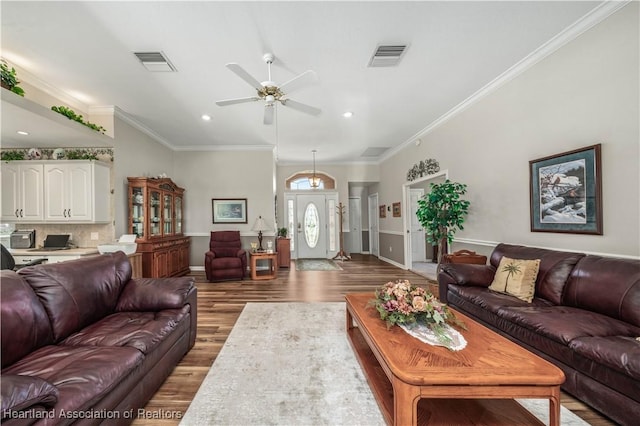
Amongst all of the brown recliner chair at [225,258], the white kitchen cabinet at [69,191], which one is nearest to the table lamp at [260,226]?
the brown recliner chair at [225,258]

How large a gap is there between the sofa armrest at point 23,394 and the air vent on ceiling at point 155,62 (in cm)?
290

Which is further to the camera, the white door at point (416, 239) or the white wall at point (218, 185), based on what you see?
the white door at point (416, 239)

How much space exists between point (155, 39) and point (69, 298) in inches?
93.8

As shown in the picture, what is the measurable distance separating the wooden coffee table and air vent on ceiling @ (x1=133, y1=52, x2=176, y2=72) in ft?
11.1

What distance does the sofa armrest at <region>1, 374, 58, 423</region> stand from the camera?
88 centimetres

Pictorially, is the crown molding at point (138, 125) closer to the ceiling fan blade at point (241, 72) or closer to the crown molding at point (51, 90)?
the crown molding at point (51, 90)

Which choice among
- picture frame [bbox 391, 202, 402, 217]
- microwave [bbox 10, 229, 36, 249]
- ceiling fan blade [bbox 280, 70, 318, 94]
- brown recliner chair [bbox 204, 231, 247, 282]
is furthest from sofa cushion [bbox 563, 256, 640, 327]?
microwave [bbox 10, 229, 36, 249]

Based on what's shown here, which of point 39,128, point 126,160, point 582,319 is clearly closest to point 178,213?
point 126,160

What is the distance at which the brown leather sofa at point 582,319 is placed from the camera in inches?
56.1

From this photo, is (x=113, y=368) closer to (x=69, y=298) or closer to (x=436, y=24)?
(x=69, y=298)

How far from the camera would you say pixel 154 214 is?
4.77 metres

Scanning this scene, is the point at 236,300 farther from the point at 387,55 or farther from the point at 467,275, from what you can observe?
the point at 387,55

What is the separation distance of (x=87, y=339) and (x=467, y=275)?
341 centimetres

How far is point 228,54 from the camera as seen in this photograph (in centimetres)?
270
